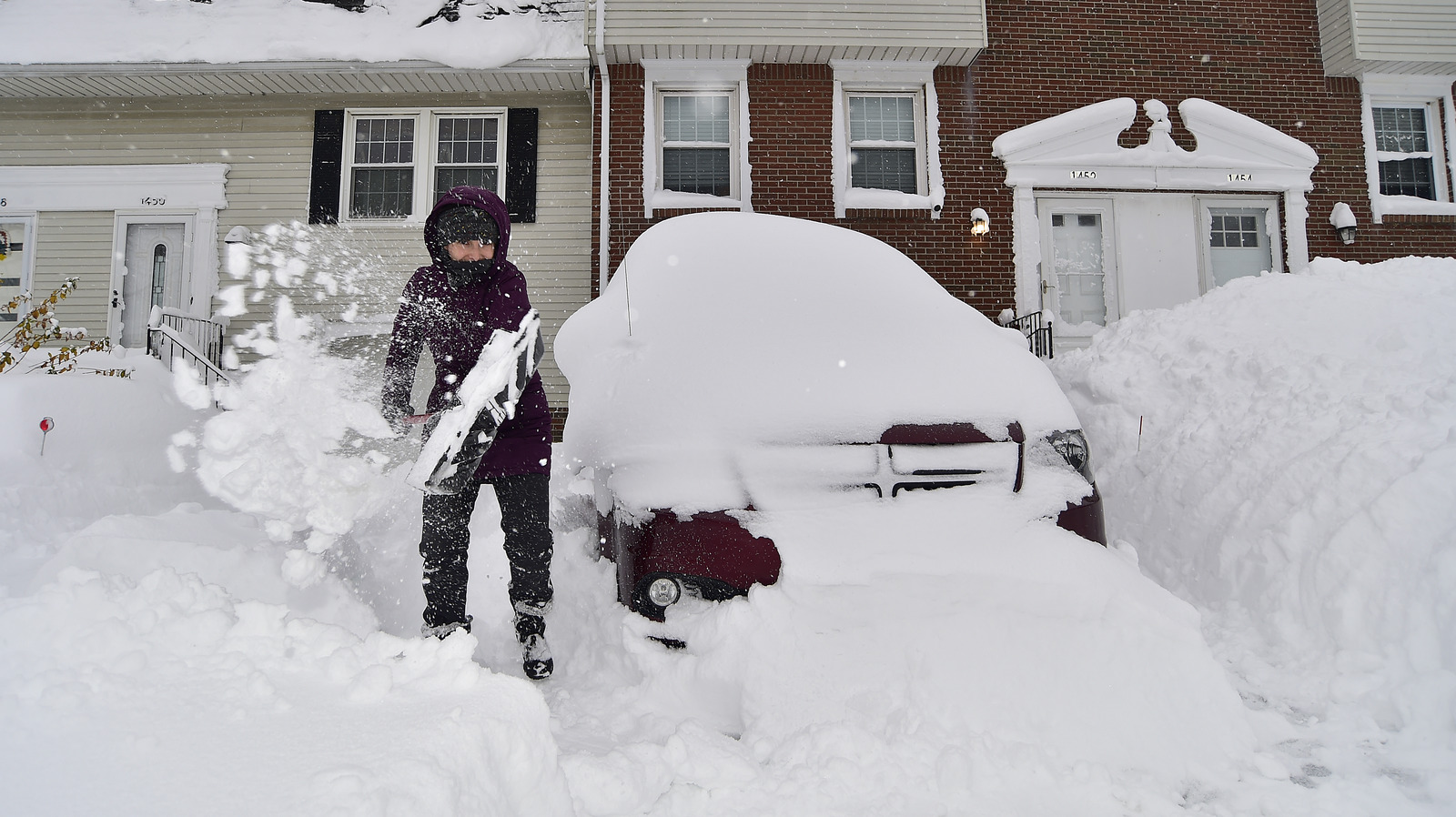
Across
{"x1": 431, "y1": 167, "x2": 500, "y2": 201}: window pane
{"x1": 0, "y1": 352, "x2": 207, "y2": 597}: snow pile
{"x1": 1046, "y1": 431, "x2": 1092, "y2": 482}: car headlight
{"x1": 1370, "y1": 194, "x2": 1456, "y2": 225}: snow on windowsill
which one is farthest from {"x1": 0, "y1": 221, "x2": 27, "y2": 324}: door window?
{"x1": 1370, "y1": 194, "x2": 1456, "y2": 225}: snow on windowsill

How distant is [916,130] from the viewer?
8.99m

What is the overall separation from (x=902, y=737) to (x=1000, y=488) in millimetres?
888

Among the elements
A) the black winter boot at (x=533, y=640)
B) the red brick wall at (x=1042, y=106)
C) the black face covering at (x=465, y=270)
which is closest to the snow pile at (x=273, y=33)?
the red brick wall at (x=1042, y=106)

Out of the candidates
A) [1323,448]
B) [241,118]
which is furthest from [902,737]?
[241,118]

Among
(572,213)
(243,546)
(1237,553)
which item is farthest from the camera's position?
(572,213)

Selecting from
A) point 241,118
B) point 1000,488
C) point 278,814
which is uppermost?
point 241,118

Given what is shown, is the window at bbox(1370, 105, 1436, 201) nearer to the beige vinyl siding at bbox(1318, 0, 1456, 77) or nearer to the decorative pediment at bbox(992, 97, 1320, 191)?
the beige vinyl siding at bbox(1318, 0, 1456, 77)

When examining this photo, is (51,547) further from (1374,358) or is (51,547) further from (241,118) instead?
(241,118)

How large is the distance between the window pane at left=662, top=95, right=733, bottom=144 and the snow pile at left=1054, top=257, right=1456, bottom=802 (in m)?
5.56

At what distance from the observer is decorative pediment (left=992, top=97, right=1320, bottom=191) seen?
28.8 ft

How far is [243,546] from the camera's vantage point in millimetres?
3270

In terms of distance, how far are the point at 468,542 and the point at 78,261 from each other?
1032cm

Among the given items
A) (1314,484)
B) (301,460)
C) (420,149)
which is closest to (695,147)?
(420,149)

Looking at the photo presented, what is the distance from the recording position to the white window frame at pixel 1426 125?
9.18 m
